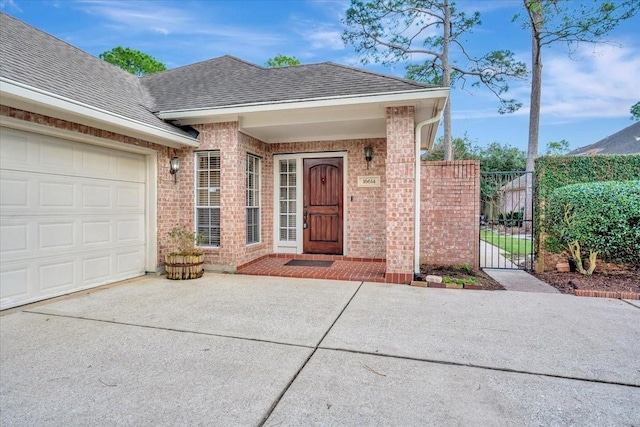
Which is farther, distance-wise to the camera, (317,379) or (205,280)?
(205,280)

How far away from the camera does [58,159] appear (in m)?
4.75

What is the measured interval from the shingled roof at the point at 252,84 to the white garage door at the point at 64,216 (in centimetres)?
176

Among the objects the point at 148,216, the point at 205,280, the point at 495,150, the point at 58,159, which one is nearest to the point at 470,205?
the point at 205,280

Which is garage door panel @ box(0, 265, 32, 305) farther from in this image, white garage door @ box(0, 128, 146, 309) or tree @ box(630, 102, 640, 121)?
tree @ box(630, 102, 640, 121)

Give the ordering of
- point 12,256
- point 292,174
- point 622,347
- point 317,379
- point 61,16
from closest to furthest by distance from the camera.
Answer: point 317,379, point 622,347, point 12,256, point 292,174, point 61,16

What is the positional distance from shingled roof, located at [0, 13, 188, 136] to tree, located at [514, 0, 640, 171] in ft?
43.0

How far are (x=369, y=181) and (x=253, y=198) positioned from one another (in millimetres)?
2608

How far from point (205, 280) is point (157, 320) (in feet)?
6.86

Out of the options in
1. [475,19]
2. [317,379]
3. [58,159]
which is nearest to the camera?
[317,379]

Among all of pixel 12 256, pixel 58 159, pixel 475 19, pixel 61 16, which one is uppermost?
pixel 475 19

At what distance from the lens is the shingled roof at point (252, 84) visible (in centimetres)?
574

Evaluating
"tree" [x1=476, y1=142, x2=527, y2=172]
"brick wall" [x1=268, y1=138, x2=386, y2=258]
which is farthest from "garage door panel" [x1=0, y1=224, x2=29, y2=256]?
"tree" [x1=476, y1=142, x2=527, y2=172]

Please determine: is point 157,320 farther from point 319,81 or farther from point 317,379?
point 319,81

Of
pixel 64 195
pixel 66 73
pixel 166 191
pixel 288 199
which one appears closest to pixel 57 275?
pixel 64 195
